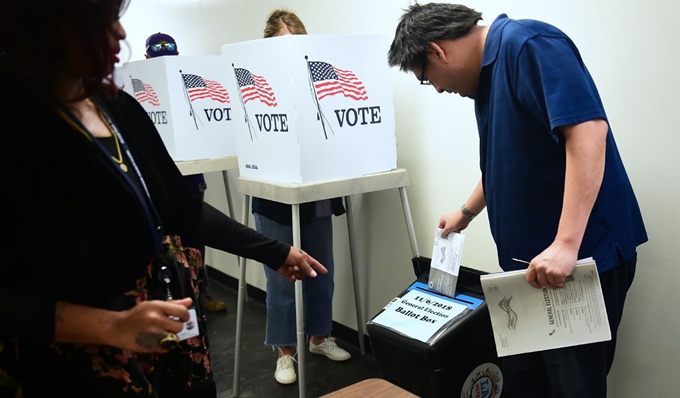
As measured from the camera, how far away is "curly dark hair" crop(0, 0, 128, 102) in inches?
24.8

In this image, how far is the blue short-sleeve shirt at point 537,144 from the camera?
1085 millimetres

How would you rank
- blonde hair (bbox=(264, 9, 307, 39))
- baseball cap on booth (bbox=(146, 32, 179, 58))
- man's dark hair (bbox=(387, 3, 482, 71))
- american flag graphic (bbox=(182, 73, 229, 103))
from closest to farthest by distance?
man's dark hair (bbox=(387, 3, 482, 71)), blonde hair (bbox=(264, 9, 307, 39)), american flag graphic (bbox=(182, 73, 229, 103)), baseball cap on booth (bbox=(146, 32, 179, 58))

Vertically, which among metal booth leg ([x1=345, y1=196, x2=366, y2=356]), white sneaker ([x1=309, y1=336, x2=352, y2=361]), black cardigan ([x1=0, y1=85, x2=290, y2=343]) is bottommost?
white sneaker ([x1=309, y1=336, x2=352, y2=361])

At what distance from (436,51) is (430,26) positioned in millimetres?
60

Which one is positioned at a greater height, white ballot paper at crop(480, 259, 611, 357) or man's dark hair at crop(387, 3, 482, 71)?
man's dark hair at crop(387, 3, 482, 71)

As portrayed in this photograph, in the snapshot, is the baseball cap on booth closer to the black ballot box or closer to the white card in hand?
the black ballot box

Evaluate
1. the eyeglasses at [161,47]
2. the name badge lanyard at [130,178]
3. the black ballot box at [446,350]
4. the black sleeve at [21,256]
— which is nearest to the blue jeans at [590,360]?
the black ballot box at [446,350]

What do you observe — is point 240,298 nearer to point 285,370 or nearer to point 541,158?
point 285,370

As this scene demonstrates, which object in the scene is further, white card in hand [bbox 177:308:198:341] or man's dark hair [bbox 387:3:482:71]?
man's dark hair [bbox 387:3:482:71]

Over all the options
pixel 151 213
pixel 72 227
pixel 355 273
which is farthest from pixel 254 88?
pixel 72 227

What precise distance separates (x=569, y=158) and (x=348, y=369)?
5.22 ft

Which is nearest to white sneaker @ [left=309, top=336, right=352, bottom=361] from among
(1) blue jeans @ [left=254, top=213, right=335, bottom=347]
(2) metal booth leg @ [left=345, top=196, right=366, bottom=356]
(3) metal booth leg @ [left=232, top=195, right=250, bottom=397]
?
(2) metal booth leg @ [left=345, top=196, right=366, bottom=356]

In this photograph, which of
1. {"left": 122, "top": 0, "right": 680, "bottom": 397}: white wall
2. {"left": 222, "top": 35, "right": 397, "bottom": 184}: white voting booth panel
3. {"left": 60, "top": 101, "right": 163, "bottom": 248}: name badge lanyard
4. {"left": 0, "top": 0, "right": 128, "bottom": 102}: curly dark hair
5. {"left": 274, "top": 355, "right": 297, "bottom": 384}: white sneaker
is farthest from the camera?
{"left": 274, "top": 355, "right": 297, "bottom": 384}: white sneaker

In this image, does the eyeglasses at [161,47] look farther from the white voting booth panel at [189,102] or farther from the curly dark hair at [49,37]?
the curly dark hair at [49,37]
